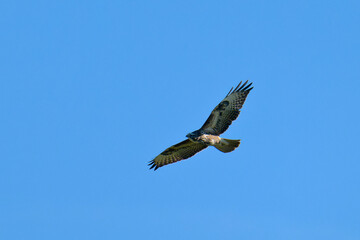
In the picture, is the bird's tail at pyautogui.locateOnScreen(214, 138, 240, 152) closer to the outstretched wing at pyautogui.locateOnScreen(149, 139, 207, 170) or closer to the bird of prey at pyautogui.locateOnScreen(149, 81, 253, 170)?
the bird of prey at pyautogui.locateOnScreen(149, 81, 253, 170)

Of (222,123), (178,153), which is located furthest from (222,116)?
(178,153)

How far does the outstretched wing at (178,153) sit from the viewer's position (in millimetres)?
16531

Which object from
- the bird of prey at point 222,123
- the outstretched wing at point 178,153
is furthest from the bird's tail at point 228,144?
the outstretched wing at point 178,153

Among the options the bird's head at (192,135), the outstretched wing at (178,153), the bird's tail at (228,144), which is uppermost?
the outstretched wing at (178,153)

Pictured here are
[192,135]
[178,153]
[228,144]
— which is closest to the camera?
[192,135]

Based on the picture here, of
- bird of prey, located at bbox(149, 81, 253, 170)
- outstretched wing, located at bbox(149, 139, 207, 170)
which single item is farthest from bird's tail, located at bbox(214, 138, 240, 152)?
outstretched wing, located at bbox(149, 139, 207, 170)

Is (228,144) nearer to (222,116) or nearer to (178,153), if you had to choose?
(222,116)

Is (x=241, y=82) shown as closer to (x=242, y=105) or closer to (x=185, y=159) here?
(x=242, y=105)

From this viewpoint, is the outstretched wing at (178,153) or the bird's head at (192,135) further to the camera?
the outstretched wing at (178,153)

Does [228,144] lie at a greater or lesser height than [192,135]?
lesser

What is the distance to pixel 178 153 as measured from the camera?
56.1ft

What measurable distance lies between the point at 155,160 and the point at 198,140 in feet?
9.17

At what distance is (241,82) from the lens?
1620cm

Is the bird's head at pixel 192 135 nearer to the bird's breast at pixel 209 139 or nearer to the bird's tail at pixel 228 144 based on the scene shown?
the bird's breast at pixel 209 139
